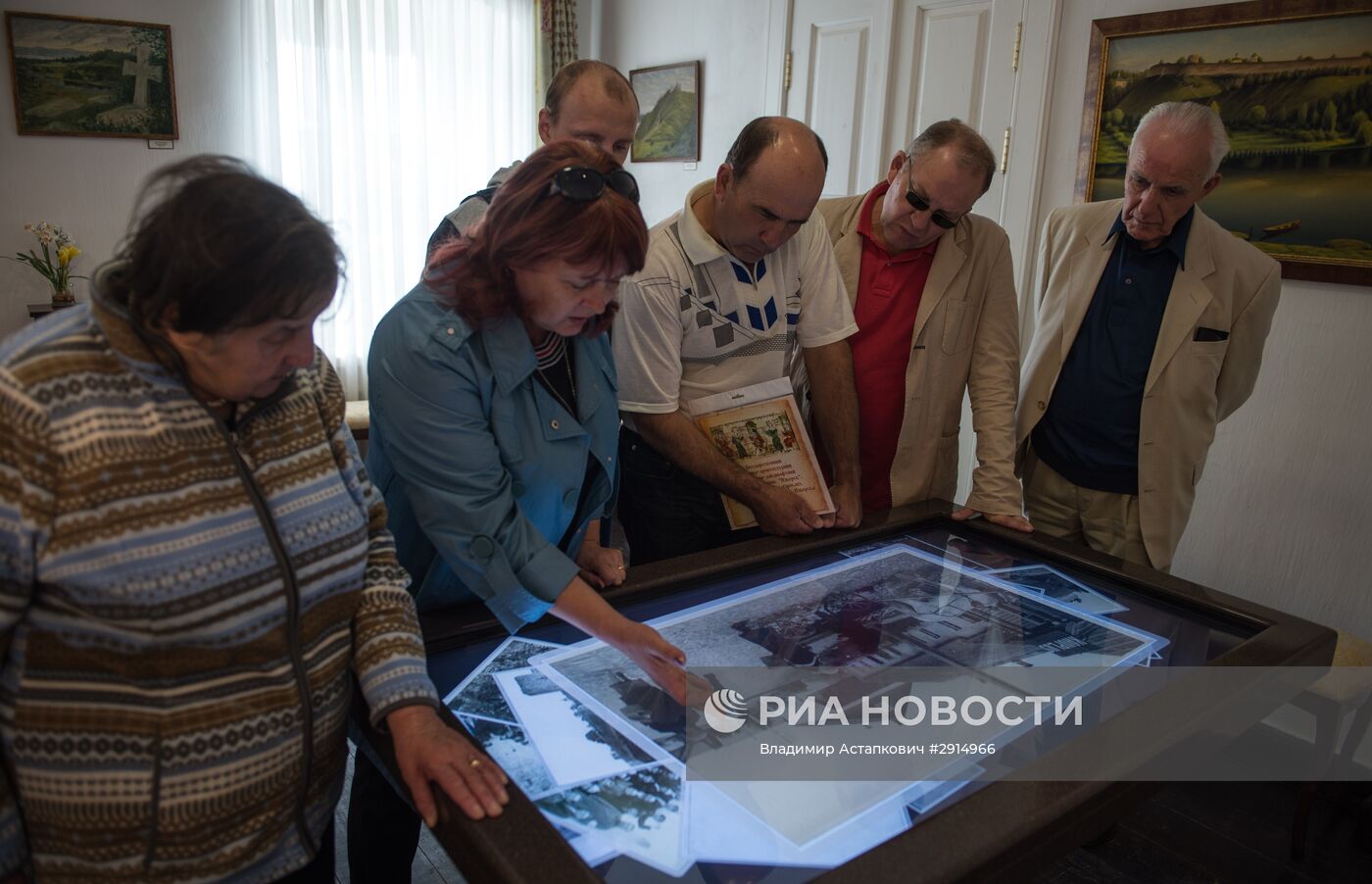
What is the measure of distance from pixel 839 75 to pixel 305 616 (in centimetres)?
352

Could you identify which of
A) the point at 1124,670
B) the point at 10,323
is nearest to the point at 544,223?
the point at 1124,670

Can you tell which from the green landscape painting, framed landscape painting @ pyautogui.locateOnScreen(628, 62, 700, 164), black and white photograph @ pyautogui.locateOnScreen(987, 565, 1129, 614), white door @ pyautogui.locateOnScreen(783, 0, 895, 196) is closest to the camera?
black and white photograph @ pyautogui.locateOnScreen(987, 565, 1129, 614)

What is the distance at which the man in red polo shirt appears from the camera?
6.73ft

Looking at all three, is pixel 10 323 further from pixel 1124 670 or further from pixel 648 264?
pixel 1124 670

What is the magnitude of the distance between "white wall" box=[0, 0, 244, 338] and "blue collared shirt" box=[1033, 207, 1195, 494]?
3.58 meters

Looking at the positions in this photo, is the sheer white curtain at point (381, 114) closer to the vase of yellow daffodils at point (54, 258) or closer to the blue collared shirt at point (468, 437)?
the vase of yellow daffodils at point (54, 258)

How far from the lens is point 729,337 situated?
185 cm

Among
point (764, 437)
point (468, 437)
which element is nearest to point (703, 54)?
point (764, 437)

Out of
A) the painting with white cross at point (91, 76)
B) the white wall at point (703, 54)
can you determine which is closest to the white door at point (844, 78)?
the white wall at point (703, 54)

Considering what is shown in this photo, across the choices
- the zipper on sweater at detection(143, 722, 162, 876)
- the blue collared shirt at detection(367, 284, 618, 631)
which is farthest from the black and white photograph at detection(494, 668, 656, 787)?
the zipper on sweater at detection(143, 722, 162, 876)

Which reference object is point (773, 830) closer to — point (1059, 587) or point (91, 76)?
point (1059, 587)

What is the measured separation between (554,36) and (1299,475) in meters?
3.99

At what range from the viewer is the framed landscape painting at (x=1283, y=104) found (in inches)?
97.3

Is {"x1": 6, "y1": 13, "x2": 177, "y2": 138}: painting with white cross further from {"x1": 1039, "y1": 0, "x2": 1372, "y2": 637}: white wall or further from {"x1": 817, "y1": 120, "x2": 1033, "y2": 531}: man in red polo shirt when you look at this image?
{"x1": 1039, "y1": 0, "x2": 1372, "y2": 637}: white wall
